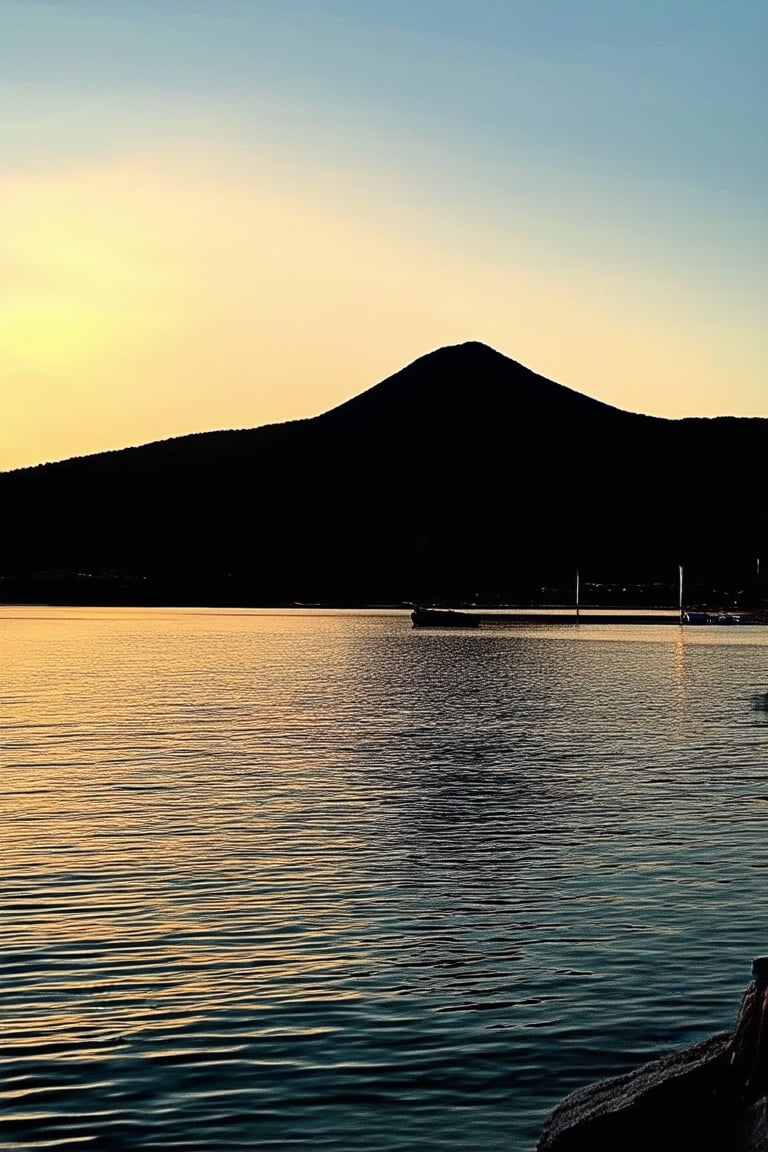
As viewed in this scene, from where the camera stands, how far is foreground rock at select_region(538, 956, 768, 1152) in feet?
39.4

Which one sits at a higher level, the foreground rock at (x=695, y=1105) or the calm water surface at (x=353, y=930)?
the foreground rock at (x=695, y=1105)

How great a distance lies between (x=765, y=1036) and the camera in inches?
469

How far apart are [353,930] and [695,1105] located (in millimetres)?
11175

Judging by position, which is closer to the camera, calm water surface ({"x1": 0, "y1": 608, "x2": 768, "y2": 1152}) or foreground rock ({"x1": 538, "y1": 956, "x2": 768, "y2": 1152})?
foreground rock ({"x1": 538, "y1": 956, "x2": 768, "y2": 1152})

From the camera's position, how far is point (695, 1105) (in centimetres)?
1241

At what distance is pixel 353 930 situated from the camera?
2314cm

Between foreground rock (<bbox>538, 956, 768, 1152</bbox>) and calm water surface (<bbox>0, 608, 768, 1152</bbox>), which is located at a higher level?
foreground rock (<bbox>538, 956, 768, 1152</bbox>)

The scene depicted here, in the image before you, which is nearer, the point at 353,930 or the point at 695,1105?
the point at 695,1105

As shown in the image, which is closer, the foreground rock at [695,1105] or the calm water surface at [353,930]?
the foreground rock at [695,1105]

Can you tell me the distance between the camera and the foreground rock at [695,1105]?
1200 centimetres

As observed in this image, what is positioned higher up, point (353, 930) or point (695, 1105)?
point (695, 1105)

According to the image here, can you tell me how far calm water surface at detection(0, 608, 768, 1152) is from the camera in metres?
15.3

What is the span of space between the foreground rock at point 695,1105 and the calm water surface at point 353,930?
1.43 m

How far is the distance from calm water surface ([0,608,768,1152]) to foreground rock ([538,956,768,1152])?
1.43 m
